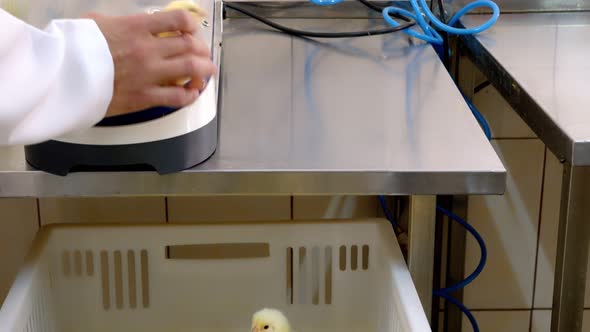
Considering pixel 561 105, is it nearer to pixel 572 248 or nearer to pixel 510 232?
pixel 572 248

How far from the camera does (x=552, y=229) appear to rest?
140cm

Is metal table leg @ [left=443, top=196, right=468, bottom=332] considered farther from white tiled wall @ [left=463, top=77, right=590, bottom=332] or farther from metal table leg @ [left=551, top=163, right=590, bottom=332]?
metal table leg @ [left=551, top=163, right=590, bottom=332]

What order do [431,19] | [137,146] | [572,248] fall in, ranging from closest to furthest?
[137,146]
[572,248]
[431,19]

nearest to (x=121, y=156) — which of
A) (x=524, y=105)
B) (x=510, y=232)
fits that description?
(x=524, y=105)

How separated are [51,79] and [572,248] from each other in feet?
1.80

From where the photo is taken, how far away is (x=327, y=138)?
0.80 m

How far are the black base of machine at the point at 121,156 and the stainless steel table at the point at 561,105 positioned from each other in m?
0.35

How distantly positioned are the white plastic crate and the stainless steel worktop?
23 cm

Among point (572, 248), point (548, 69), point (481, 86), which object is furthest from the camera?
point (481, 86)

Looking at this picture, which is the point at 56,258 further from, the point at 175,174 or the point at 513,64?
the point at 513,64

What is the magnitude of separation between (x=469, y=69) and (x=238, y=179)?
22.7 inches

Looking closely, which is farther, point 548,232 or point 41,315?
point 548,232

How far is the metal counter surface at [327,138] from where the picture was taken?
733 millimetres

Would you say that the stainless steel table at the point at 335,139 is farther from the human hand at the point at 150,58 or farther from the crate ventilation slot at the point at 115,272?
the crate ventilation slot at the point at 115,272
